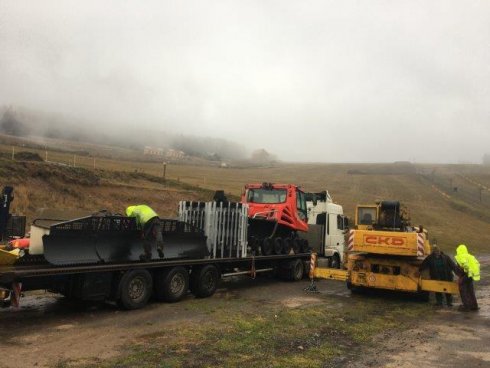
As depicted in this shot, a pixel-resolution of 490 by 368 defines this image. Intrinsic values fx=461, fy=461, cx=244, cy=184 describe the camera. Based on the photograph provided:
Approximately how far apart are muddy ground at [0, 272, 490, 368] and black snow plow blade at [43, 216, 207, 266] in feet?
3.78

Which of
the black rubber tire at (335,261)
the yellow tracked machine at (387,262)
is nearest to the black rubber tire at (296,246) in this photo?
the yellow tracked machine at (387,262)

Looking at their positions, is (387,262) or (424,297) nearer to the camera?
(387,262)

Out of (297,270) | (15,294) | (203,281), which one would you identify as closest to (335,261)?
(297,270)

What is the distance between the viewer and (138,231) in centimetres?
1003

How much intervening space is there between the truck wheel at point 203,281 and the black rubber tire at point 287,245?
3.91 m

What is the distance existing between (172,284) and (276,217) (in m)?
5.12

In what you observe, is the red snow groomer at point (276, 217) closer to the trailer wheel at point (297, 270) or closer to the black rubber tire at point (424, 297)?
the trailer wheel at point (297, 270)

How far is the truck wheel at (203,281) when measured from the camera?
1131 cm

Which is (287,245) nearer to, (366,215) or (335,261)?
(366,215)

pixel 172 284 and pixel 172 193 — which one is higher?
pixel 172 193

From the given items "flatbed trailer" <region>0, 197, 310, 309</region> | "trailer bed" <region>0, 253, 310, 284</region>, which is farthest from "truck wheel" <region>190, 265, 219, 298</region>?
"trailer bed" <region>0, 253, 310, 284</region>

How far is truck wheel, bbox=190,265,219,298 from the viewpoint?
11312 mm

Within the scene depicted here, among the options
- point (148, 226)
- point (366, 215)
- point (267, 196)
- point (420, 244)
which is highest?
point (267, 196)

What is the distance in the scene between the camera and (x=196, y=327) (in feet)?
27.5
